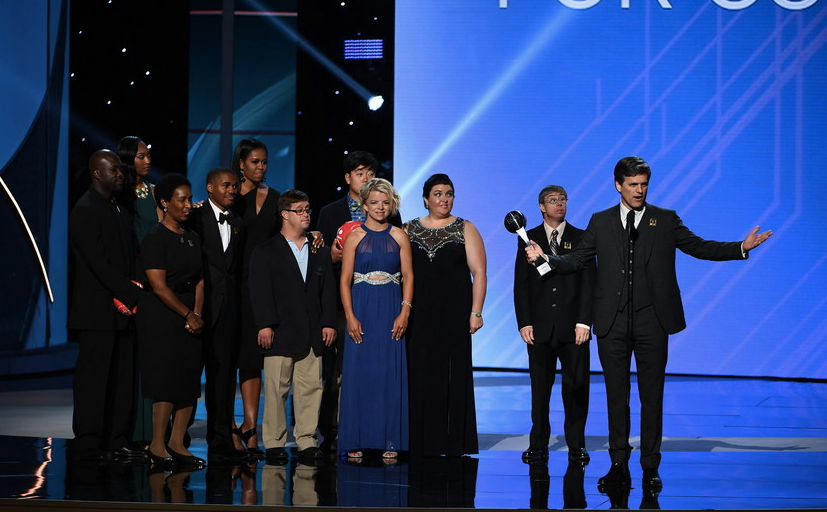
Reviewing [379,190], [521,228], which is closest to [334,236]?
[379,190]

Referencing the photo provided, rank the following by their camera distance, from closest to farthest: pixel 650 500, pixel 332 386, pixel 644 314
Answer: pixel 650 500 < pixel 644 314 < pixel 332 386

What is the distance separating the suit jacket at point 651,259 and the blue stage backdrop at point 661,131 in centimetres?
479

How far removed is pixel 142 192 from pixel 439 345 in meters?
1.75

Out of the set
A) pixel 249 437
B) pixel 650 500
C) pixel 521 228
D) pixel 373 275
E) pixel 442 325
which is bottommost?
pixel 650 500

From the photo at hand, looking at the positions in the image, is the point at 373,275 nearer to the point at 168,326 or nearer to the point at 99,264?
the point at 168,326

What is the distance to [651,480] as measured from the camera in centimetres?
441

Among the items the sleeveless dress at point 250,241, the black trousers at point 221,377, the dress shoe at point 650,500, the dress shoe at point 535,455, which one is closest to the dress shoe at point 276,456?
the black trousers at point 221,377

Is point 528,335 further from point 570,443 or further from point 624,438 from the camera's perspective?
point 624,438

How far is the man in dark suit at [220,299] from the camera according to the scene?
16.8ft

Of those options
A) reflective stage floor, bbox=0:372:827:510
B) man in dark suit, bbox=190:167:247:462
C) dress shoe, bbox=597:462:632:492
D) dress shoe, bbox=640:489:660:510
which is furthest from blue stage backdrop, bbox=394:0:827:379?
dress shoe, bbox=640:489:660:510

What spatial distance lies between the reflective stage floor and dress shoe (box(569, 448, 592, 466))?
52 millimetres

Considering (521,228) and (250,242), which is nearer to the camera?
(521,228)

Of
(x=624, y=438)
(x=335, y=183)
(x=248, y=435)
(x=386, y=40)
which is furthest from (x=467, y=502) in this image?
(x=386, y=40)

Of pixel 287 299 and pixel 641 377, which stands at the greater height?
pixel 287 299
